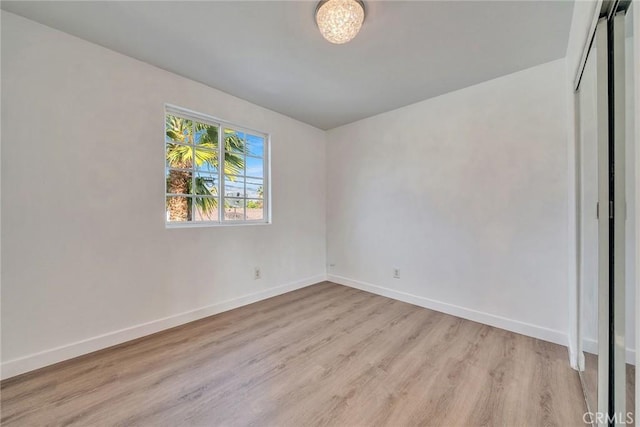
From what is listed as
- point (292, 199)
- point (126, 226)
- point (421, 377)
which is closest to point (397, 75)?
point (292, 199)

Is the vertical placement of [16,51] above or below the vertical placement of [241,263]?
above

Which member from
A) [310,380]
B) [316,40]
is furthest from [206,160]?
[310,380]

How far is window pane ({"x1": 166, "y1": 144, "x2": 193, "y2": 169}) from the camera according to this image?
2.37 meters

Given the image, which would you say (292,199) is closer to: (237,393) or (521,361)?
(237,393)

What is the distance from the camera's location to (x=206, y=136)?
2.64 m

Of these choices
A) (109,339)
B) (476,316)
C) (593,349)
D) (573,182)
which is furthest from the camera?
(476,316)

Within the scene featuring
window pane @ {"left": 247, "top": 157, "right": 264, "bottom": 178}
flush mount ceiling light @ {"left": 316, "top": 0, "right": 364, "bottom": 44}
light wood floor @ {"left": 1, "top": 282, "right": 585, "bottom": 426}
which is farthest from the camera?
window pane @ {"left": 247, "top": 157, "right": 264, "bottom": 178}

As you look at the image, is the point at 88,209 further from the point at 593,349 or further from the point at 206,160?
the point at 593,349

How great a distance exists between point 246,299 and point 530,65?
361 cm

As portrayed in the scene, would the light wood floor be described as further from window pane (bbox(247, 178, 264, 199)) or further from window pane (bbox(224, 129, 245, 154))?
window pane (bbox(224, 129, 245, 154))

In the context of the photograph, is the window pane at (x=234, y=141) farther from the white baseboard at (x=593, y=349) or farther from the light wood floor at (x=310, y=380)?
the white baseboard at (x=593, y=349)

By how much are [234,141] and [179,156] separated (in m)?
0.65

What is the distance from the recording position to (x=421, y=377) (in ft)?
5.31

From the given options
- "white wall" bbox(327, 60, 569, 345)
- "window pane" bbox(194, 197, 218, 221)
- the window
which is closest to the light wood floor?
"white wall" bbox(327, 60, 569, 345)
